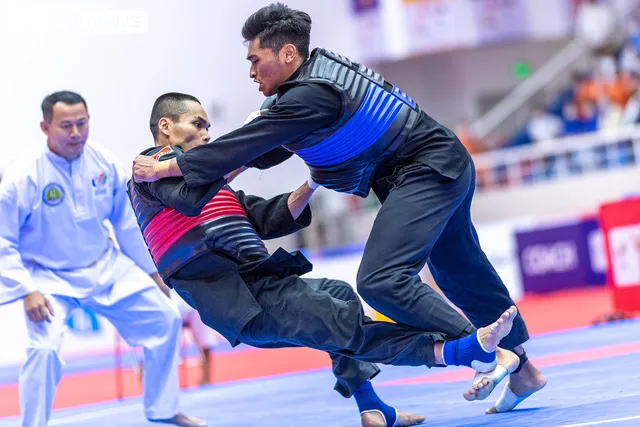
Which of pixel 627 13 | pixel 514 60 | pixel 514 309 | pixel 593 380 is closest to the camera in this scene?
pixel 514 309

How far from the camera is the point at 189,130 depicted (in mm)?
3873

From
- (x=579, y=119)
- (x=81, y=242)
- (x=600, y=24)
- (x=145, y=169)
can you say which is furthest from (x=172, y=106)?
(x=600, y=24)

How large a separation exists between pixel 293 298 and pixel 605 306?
6900 mm

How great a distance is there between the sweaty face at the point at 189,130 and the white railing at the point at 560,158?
36.3 feet

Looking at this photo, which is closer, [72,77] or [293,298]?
[293,298]

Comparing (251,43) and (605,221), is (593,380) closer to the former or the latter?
(251,43)

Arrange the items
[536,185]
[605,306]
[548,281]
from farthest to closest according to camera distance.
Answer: [536,185], [548,281], [605,306]

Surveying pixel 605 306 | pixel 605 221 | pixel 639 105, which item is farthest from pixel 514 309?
pixel 639 105

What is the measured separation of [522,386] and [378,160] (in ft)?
3.92

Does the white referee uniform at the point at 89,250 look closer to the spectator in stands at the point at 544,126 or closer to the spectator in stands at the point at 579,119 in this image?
the spectator in stands at the point at 579,119

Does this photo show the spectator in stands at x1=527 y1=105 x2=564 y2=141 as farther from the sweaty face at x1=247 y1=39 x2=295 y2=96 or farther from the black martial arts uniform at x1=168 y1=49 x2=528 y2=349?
the sweaty face at x1=247 y1=39 x2=295 y2=96

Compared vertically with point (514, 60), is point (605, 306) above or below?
below

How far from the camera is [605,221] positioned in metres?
8.56

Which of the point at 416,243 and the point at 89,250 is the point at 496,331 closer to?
the point at 416,243
